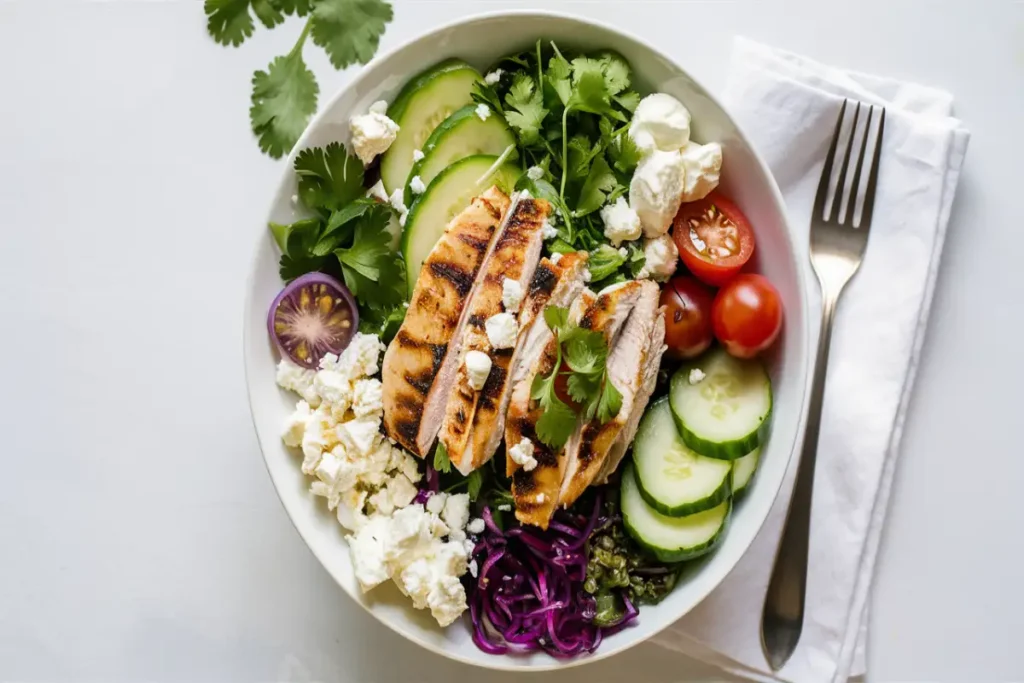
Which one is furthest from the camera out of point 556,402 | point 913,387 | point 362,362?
point 913,387

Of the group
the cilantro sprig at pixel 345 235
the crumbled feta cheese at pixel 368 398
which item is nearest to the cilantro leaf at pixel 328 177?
the cilantro sprig at pixel 345 235

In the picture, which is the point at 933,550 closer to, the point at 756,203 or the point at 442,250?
the point at 756,203

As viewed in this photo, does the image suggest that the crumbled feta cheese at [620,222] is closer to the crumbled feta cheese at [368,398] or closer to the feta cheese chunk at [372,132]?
the feta cheese chunk at [372,132]

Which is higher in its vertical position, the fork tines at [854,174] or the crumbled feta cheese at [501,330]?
the fork tines at [854,174]

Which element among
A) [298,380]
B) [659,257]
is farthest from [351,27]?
[659,257]

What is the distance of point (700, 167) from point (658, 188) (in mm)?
173

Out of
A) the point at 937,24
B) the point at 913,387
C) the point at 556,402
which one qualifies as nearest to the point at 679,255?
the point at 556,402

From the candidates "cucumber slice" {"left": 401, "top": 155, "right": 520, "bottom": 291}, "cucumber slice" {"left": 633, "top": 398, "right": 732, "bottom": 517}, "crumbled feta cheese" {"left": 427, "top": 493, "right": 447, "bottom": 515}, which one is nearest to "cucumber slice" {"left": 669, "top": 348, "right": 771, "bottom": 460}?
"cucumber slice" {"left": 633, "top": 398, "right": 732, "bottom": 517}

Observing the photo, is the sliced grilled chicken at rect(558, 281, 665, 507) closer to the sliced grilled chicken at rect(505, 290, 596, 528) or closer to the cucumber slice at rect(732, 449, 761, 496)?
the sliced grilled chicken at rect(505, 290, 596, 528)

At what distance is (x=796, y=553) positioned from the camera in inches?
116

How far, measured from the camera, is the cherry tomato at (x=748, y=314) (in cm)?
261

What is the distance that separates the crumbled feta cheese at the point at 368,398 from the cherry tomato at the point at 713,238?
112 cm

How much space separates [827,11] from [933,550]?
208cm

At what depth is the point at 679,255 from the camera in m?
2.79
